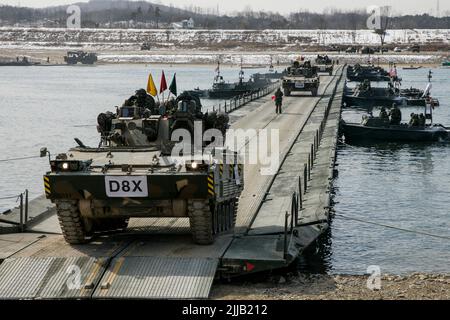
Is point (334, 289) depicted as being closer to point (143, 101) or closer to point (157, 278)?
point (157, 278)

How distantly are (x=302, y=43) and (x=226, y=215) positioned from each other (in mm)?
170053

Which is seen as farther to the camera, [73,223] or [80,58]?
[80,58]

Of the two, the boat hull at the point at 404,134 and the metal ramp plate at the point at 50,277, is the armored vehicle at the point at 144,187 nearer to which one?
the metal ramp plate at the point at 50,277

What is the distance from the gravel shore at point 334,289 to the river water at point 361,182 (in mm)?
2443

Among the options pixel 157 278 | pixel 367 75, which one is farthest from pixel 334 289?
pixel 367 75

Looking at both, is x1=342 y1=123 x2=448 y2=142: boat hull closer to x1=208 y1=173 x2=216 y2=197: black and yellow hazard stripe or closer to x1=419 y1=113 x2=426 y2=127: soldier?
x1=419 y1=113 x2=426 y2=127: soldier

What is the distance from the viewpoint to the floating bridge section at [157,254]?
670 inches

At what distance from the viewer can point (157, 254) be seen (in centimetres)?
1867

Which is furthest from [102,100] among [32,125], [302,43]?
[302,43]

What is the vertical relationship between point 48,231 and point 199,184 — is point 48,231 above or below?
below

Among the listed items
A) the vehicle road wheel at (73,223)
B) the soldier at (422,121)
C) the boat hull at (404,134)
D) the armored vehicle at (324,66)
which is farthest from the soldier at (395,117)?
the armored vehicle at (324,66)

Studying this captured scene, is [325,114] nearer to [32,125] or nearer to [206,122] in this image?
[32,125]

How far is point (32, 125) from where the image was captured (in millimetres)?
62125

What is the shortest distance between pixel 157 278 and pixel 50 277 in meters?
2.16
